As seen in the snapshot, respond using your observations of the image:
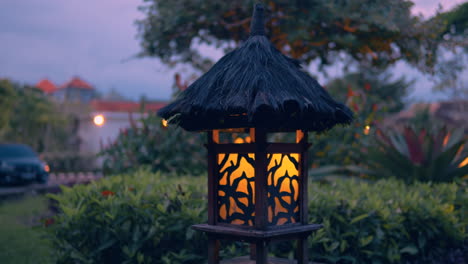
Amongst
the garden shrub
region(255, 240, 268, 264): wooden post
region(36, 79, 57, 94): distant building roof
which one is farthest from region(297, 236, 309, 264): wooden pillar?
region(36, 79, 57, 94): distant building roof

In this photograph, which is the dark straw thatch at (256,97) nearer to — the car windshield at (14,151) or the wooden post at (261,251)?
the wooden post at (261,251)

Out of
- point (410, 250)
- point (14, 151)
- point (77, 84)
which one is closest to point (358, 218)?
point (410, 250)

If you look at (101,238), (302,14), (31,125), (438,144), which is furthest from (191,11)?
(31,125)

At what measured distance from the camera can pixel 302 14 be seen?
11.0 metres

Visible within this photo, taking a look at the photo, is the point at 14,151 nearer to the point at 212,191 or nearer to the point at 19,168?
the point at 19,168

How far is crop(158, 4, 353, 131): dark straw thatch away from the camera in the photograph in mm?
3713

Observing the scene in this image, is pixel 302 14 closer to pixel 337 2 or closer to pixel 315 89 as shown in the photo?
pixel 337 2

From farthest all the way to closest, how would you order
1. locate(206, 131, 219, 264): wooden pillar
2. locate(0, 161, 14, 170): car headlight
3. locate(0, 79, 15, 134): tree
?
locate(0, 79, 15, 134): tree < locate(0, 161, 14, 170): car headlight < locate(206, 131, 219, 264): wooden pillar

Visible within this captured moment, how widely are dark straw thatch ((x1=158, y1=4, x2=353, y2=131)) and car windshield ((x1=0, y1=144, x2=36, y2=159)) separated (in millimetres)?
15666

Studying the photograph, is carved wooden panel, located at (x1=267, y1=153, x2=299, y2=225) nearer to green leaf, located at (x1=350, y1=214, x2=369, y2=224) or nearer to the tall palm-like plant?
green leaf, located at (x1=350, y1=214, x2=369, y2=224)

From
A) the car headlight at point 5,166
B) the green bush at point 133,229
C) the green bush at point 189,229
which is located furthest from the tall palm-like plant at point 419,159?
the car headlight at point 5,166

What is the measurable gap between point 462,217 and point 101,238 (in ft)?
14.6

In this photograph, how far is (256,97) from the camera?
3.64 meters

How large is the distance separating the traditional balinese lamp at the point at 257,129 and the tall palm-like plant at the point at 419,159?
4533 mm
